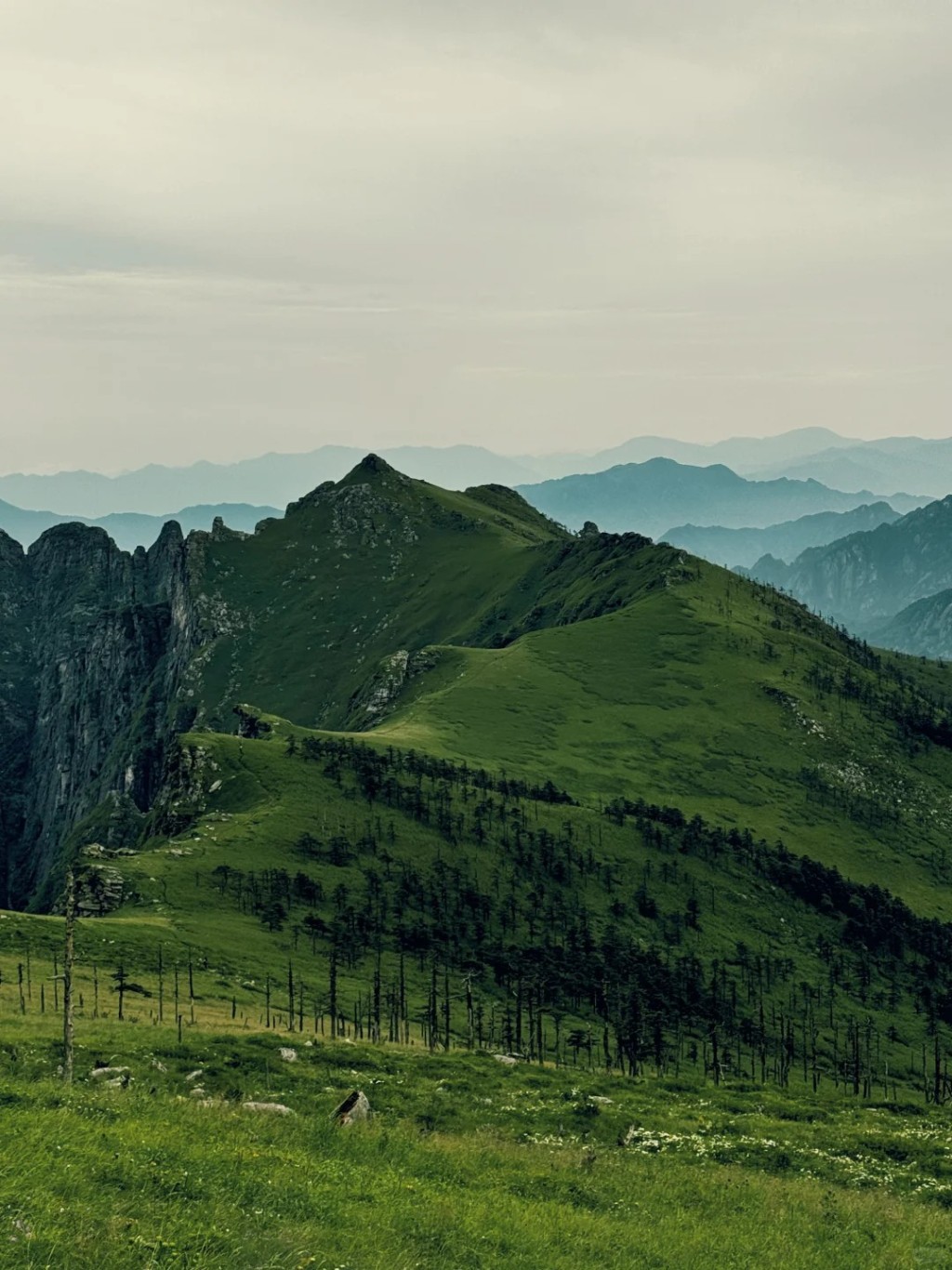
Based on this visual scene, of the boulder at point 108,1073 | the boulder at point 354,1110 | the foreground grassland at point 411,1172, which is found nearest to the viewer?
the foreground grassland at point 411,1172

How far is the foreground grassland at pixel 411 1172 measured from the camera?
30500 millimetres

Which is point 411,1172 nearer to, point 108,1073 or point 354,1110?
point 354,1110

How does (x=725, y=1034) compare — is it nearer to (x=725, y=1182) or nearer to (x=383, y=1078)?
(x=383, y=1078)

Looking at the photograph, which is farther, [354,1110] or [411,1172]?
[354,1110]

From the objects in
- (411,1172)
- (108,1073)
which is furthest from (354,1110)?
(108,1073)

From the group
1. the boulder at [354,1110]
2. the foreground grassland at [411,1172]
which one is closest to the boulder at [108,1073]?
the foreground grassland at [411,1172]

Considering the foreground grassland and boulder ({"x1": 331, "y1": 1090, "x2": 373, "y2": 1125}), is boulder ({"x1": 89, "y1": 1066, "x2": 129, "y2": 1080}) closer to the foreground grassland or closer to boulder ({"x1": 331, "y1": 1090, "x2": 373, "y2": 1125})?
the foreground grassland

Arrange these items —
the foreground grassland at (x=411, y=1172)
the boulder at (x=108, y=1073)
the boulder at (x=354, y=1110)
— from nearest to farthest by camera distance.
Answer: the foreground grassland at (x=411, y=1172)
the boulder at (x=354, y=1110)
the boulder at (x=108, y=1073)

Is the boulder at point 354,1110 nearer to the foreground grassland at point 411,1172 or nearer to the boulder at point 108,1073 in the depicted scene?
the foreground grassland at point 411,1172

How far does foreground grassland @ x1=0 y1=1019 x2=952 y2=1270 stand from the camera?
100ft

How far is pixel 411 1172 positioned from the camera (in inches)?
1658

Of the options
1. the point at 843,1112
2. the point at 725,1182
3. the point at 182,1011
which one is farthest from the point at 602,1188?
the point at 182,1011

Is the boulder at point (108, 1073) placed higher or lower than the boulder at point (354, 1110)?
lower

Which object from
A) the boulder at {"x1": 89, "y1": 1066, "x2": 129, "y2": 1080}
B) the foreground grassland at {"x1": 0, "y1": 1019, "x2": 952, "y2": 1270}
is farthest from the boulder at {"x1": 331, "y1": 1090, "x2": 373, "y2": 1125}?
the boulder at {"x1": 89, "y1": 1066, "x2": 129, "y2": 1080}
